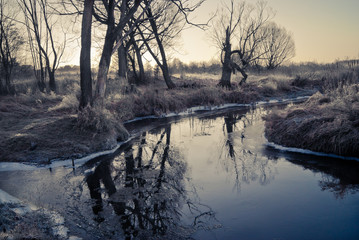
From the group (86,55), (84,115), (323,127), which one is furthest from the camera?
(86,55)

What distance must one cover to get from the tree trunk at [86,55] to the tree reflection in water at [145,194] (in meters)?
2.17

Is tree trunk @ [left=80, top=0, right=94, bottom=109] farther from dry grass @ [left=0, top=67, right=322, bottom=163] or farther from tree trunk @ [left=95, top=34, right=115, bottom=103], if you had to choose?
dry grass @ [left=0, top=67, right=322, bottom=163]

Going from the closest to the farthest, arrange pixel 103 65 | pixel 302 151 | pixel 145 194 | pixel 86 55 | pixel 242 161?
pixel 145 194 < pixel 242 161 < pixel 302 151 < pixel 86 55 < pixel 103 65

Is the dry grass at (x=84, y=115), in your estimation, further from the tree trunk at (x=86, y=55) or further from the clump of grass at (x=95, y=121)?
the tree trunk at (x=86, y=55)

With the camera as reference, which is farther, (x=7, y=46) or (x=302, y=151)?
(x=7, y=46)

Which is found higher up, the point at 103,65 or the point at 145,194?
the point at 103,65

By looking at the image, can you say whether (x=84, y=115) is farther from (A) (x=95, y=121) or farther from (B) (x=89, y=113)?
(A) (x=95, y=121)

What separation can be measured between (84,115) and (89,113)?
148 millimetres

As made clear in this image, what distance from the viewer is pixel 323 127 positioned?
6594 millimetres

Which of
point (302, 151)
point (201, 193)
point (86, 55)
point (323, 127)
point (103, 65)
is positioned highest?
point (86, 55)

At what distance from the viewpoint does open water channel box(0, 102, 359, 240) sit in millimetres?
3609

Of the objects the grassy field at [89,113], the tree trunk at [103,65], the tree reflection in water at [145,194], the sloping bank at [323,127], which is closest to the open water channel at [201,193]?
the tree reflection in water at [145,194]

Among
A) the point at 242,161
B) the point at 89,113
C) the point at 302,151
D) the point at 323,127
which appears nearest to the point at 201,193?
the point at 242,161

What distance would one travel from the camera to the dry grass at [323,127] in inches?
239
